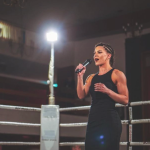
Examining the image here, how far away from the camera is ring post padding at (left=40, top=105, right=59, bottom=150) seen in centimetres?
353

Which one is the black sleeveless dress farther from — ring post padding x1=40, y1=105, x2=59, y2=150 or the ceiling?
the ceiling

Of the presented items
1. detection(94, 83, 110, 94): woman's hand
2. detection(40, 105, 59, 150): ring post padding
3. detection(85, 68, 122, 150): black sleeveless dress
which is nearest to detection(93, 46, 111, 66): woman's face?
detection(85, 68, 122, 150): black sleeveless dress

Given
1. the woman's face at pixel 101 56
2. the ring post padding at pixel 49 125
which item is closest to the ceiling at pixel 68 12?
the ring post padding at pixel 49 125

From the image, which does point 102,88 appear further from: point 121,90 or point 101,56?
point 101,56

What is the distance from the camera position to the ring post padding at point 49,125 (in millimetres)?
3531

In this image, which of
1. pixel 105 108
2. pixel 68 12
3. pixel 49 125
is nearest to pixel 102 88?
pixel 105 108

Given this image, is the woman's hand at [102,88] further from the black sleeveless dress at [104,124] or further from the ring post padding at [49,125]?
the ring post padding at [49,125]

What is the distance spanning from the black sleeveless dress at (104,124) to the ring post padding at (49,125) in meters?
1.33

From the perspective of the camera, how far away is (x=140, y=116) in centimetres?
812

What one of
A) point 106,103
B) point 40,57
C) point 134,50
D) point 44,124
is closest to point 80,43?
point 40,57

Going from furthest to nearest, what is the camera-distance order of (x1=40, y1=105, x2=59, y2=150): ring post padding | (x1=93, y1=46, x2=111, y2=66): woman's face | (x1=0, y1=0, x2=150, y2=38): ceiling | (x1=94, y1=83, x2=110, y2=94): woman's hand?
(x1=0, y1=0, x2=150, y2=38): ceiling
(x1=40, y1=105, x2=59, y2=150): ring post padding
(x1=93, y1=46, x2=111, y2=66): woman's face
(x1=94, y1=83, x2=110, y2=94): woman's hand

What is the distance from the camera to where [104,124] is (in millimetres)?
2215

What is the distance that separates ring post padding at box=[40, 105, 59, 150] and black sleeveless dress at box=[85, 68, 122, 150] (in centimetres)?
133

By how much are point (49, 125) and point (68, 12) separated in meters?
5.39
